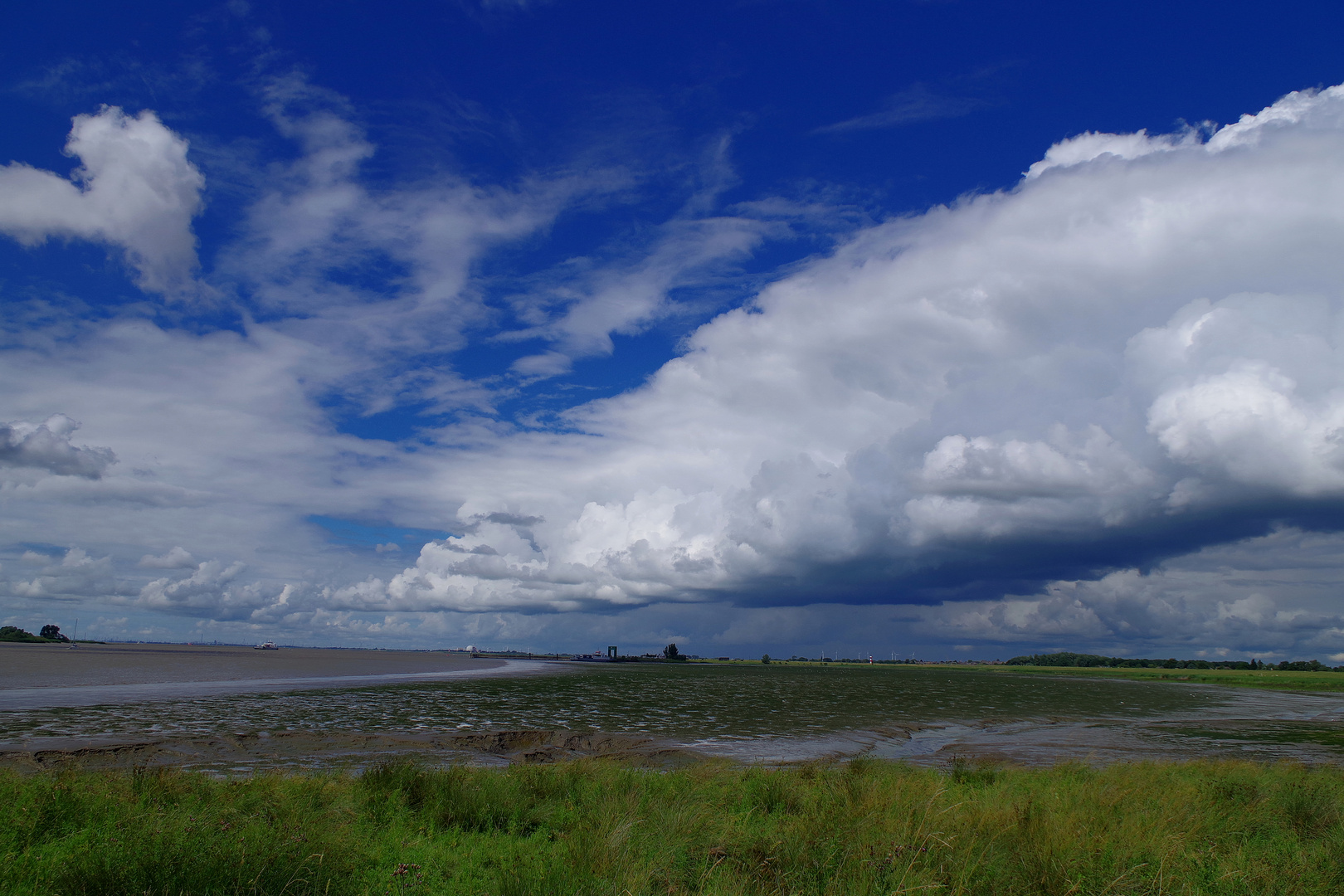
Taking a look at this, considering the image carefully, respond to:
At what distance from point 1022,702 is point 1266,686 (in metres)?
84.4

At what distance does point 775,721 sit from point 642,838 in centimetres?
3476

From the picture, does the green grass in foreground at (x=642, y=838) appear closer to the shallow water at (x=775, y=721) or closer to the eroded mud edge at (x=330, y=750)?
the eroded mud edge at (x=330, y=750)

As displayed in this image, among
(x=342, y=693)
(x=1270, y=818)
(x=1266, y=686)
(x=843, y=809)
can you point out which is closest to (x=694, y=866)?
(x=843, y=809)

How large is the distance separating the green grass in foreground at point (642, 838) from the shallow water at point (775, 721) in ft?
50.3

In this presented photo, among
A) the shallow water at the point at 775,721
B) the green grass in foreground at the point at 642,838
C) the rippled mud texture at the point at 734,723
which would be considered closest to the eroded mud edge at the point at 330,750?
the rippled mud texture at the point at 734,723

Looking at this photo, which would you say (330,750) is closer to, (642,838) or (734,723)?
(642,838)

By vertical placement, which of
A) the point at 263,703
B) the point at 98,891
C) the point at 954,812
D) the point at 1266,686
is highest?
the point at 98,891

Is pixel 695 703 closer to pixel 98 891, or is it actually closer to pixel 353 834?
pixel 353 834

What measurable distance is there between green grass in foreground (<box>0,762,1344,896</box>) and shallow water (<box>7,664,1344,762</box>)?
603 inches

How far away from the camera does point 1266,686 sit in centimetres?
11375

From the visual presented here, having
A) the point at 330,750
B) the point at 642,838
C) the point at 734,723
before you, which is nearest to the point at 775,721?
the point at 734,723

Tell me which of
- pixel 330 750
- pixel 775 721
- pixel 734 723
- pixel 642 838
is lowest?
pixel 775 721

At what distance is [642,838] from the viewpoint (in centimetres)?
943

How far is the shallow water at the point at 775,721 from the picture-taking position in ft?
98.7
